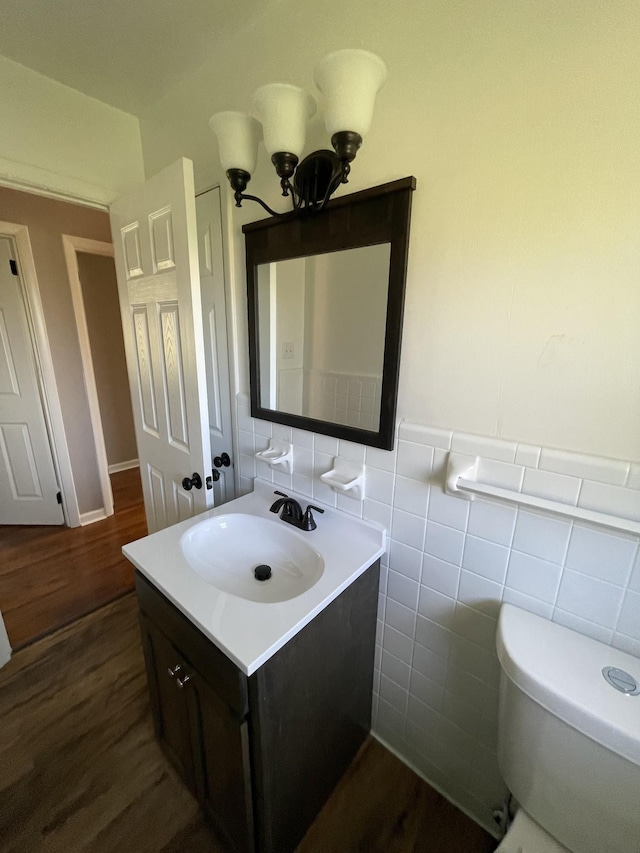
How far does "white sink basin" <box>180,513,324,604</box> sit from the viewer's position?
1022mm

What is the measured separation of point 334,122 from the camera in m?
0.72

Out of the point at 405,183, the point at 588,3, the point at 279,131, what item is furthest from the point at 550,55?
the point at 279,131

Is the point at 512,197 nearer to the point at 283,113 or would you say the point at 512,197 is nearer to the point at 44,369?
the point at 283,113

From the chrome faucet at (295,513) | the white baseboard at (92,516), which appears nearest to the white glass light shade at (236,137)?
the chrome faucet at (295,513)

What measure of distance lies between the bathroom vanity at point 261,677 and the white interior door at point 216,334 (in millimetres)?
424

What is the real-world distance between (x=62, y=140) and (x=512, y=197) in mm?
1629

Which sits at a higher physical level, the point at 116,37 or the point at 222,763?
the point at 116,37

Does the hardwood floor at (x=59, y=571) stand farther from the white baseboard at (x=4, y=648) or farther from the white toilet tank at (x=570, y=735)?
the white toilet tank at (x=570, y=735)

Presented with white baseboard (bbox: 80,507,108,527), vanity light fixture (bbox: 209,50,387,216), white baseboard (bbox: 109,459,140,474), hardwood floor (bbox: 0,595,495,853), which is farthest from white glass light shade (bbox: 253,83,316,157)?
white baseboard (bbox: 109,459,140,474)

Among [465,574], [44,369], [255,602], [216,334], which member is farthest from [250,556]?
[44,369]

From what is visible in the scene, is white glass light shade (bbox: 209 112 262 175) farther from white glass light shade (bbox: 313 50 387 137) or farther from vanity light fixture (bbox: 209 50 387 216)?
white glass light shade (bbox: 313 50 387 137)

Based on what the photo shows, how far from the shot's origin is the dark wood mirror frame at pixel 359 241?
872 millimetres

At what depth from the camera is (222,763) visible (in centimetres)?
87

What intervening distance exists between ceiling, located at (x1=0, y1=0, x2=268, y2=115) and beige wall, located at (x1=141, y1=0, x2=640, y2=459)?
0.25 metres
